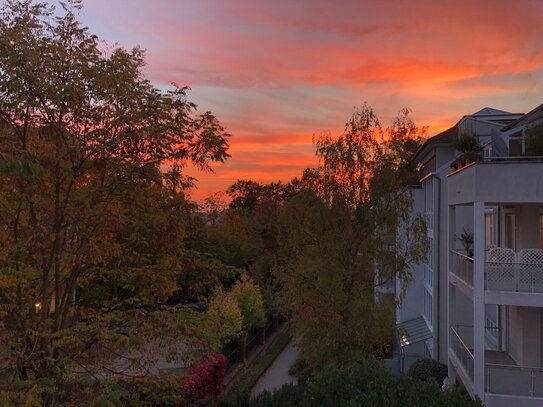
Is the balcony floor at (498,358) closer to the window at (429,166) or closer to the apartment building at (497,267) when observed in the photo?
the apartment building at (497,267)

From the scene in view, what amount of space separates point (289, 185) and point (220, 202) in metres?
16.5

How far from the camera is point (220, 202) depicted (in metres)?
71.4

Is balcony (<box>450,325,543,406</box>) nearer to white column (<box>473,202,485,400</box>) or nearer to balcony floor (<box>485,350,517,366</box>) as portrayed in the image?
balcony floor (<box>485,350,517,366</box>)

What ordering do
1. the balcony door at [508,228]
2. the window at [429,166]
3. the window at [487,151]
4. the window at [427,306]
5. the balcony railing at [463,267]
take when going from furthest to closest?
the window at [427,306] → the window at [429,166] → the balcony door at [508,228] → the window at [487,151] → the balcony railing at [463,267]

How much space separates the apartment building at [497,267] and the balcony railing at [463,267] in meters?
0.04

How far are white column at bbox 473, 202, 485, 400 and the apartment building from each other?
22mm

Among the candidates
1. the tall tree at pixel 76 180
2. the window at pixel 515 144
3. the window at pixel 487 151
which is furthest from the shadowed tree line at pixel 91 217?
the window at pixel 515 144

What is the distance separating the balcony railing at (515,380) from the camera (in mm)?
11952

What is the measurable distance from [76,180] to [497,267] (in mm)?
9655

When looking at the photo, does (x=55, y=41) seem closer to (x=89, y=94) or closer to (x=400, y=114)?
(x=89, y=94)

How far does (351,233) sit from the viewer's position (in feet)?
58.0

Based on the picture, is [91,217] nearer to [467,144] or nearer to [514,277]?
[514,277]

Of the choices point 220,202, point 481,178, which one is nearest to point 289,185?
point 220,202

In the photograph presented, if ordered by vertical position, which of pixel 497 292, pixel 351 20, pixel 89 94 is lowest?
pixel 497 292
